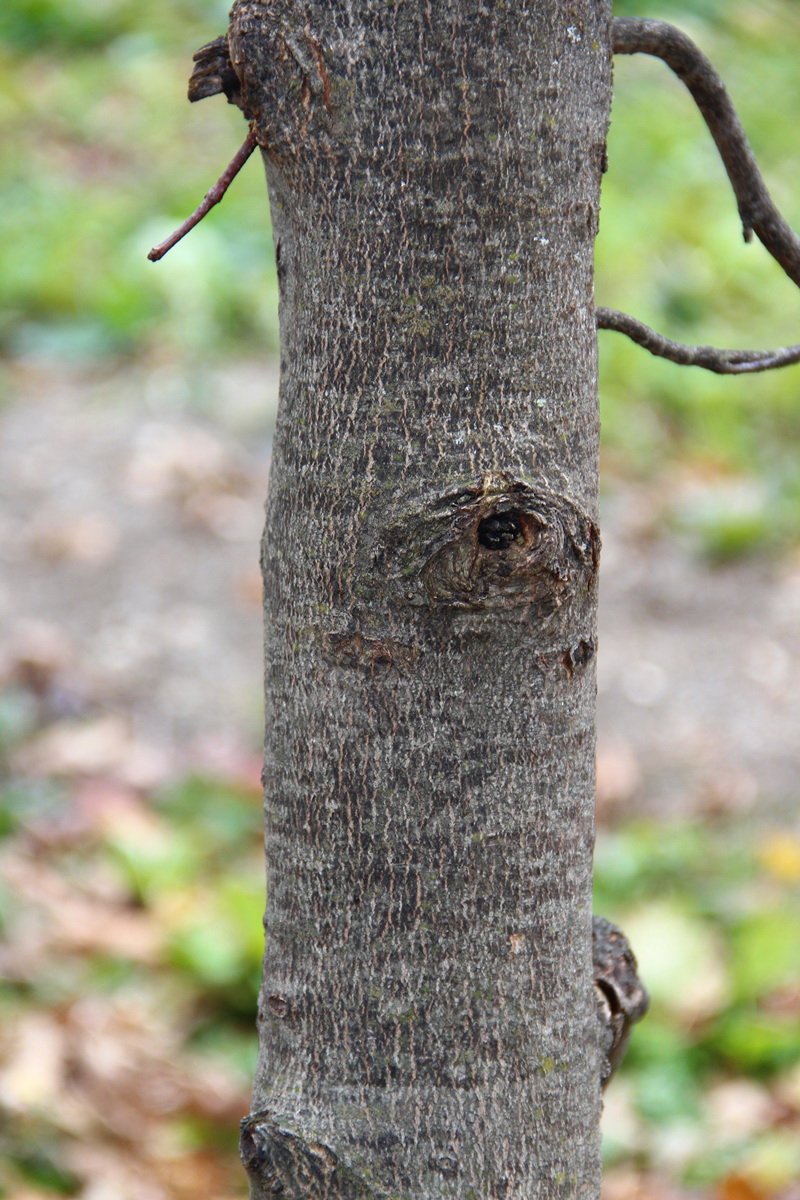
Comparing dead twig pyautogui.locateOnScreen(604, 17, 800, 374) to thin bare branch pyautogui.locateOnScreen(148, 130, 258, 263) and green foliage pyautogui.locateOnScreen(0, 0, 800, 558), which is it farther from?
green foliage pyautogui.locateOnScreen(0, 0, 800, 558)

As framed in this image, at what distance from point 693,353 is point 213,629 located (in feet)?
9.16

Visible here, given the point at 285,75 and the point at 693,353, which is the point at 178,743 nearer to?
the point at 693,353

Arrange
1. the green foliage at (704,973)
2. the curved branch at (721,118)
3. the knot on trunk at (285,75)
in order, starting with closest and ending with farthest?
1. the knot on trunk at (285,75)
2. the curved branch at (721,118)
3. the green foliage at (704,973)

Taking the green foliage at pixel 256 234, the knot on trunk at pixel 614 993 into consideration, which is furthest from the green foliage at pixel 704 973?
the green foliage at pixel 256 234

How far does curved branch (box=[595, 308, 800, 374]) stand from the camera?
32.7 inches

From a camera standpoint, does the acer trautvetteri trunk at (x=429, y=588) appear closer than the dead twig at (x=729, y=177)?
Yes

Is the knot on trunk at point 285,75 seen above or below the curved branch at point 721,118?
below

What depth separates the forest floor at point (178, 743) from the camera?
2.06 metres

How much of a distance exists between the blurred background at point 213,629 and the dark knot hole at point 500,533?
1.56 m

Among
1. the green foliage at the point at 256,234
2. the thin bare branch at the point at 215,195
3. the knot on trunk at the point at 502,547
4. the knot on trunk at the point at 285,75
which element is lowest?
the knot on trunk at the point at 502,547

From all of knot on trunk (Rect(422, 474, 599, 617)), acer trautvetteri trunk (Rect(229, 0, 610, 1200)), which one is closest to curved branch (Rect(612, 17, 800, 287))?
acer trautvetteri trunk (Rect(229, 0, 610, 1200))

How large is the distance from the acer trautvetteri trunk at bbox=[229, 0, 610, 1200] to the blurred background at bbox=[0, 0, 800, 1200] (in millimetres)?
1332

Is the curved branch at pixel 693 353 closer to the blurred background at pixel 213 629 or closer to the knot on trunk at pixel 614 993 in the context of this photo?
the knot on trunk at pixel 614 993

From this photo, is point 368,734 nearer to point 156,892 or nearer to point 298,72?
point 298,72
